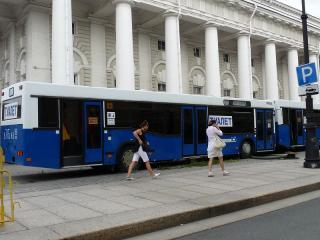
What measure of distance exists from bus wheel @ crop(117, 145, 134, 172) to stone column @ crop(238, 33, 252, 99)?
74.6 ft

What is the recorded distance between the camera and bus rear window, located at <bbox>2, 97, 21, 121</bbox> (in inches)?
521

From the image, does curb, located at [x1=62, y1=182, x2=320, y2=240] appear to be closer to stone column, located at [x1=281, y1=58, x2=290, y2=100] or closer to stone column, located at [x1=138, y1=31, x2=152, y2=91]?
stone column, located at [x1=138, y1=31, x2=152, y2=91]

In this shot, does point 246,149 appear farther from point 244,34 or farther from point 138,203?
point 244,34

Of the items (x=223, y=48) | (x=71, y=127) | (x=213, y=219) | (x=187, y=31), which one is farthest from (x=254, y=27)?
(x=213, y=219)

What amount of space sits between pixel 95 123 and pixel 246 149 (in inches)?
374

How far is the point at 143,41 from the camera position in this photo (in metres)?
33.9

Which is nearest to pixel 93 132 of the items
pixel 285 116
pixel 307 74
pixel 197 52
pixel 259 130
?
pixel 307 74

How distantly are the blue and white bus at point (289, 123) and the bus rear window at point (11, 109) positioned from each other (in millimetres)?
→ 15211

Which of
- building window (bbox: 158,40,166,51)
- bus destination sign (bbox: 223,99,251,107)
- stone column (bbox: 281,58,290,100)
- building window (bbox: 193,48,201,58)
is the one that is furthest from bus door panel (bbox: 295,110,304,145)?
stone column (bbox: 281,58,290,100)

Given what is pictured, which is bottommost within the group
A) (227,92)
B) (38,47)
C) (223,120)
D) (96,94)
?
(223,120)

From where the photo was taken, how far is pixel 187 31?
36.3 metres

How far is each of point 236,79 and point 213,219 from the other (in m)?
36.3

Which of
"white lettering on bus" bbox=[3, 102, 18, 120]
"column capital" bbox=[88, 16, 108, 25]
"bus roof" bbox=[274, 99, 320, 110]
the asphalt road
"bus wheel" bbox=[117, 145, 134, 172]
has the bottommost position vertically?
the asphalt road

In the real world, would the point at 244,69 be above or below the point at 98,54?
below
